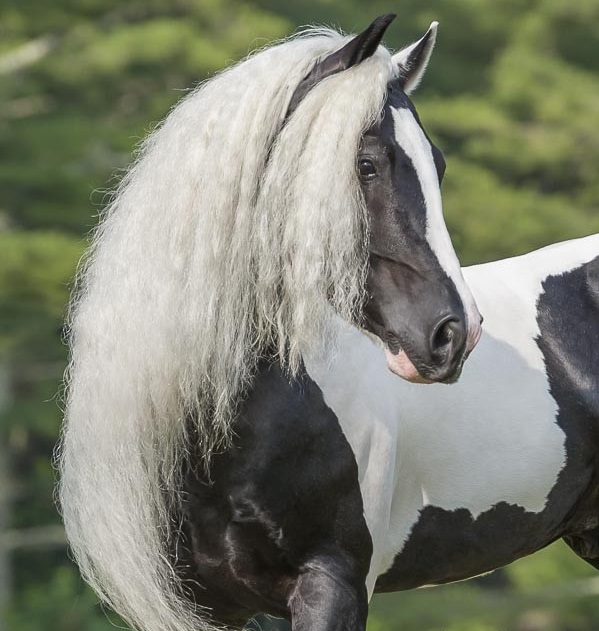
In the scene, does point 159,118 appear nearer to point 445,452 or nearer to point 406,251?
point 445,452

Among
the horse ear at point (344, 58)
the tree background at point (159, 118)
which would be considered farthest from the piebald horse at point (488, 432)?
the tree background at point (159, 118)

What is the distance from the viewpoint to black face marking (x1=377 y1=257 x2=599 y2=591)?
3.38m

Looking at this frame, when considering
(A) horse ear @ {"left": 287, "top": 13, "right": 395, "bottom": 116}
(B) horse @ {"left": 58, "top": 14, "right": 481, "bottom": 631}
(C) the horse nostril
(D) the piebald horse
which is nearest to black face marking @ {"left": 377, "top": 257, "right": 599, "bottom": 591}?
(D) the piebald horse

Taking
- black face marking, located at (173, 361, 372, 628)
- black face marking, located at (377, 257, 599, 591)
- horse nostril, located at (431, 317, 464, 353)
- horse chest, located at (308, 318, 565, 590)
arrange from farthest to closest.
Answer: black face marking, located at (377, 257, 599, 591), horse chest, located at (308, 318, 565, 590), black face marking, located at (173, 361, 372, 628), horse nostril, located at (431, 317, 464, 353)

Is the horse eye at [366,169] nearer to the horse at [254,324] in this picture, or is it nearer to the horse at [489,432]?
the horse at [254,324]

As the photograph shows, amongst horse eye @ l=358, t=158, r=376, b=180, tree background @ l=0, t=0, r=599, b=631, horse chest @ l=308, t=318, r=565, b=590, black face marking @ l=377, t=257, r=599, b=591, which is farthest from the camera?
tree background @ l=0, t=0, r=599, b=631

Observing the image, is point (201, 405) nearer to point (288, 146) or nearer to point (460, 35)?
point (288, 146)

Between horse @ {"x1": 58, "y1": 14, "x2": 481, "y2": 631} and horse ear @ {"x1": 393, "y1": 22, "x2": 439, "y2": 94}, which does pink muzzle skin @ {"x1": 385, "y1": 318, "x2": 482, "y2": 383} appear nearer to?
horse @ {"x1": 58, "y1": 14, "x2": 481, "y2": 631}

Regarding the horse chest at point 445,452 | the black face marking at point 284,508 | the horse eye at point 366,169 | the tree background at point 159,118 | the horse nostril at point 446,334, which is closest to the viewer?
the horse nostril at point 446,334

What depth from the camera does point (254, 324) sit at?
2.98 meters

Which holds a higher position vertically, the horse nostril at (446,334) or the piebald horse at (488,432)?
the horse nostril at (446,334)

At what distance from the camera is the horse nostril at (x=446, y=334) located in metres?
2.73

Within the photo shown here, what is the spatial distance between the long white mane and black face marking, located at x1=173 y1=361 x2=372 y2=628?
0.05 metres

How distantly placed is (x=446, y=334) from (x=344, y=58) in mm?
626
